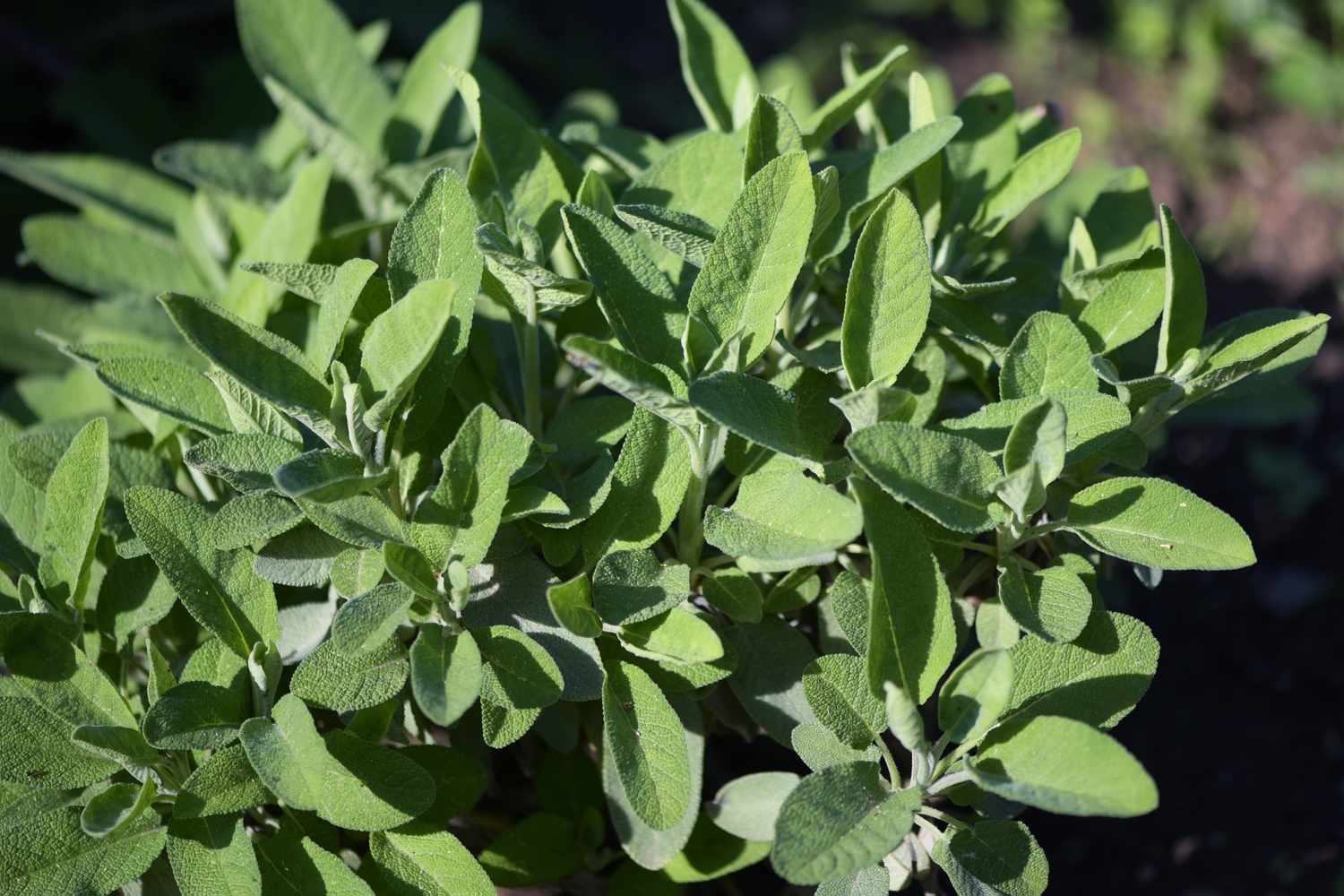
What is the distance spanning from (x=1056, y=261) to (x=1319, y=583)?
128 centimetres

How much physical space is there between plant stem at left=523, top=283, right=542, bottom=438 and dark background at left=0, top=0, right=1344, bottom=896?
1.53ft

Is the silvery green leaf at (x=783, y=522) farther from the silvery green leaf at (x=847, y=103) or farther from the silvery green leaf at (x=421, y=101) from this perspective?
the silvery green leaf at (x=421, y=101)

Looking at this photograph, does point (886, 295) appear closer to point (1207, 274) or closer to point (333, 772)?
point (333, 772)

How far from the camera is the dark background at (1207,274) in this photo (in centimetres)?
182

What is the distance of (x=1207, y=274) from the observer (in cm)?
301

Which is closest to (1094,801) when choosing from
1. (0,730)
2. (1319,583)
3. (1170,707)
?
(0,730)

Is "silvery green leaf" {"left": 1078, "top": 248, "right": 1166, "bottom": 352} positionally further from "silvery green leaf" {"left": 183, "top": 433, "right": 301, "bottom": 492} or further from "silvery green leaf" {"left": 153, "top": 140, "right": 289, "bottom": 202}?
"silvery green leaf" {"left": 153, "top": 140, "right": 289, "bottom": 202}

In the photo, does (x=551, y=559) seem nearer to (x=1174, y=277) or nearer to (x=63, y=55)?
(x=1174, y=277)

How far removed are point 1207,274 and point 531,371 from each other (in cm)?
243

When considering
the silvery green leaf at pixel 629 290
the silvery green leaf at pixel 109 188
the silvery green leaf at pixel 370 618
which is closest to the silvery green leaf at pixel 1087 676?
the silvery green leaf at pixel 629 290

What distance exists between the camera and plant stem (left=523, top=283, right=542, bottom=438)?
1.06 metres

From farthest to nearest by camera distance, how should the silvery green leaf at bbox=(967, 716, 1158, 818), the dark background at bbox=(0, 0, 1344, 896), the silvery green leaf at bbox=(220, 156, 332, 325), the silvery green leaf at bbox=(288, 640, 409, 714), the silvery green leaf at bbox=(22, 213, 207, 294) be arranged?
the dark background at bbox=(0, 0, 1344, 896) → the silvery green leaf at bbox=(22, 213, 207, 294) → the silvery green leaf at bbox=(220, 156, 332, 325) → the silvery green leaf at bbox=(288, 640, 409, 714) → the silvery green leaf at bbox=(967, 716, 1158, 818)

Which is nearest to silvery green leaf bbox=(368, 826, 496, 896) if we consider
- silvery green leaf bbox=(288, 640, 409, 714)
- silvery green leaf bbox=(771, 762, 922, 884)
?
silvery green leaf bbox=(288, 640, 409, 714)

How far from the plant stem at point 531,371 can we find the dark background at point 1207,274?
47 cm
